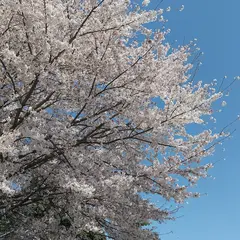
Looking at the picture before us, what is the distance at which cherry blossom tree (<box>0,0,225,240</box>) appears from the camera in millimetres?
7152

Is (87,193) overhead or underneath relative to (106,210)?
underneath

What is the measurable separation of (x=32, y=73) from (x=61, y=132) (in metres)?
1.30

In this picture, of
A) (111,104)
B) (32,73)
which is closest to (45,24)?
(32,73)

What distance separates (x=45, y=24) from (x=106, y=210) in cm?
399

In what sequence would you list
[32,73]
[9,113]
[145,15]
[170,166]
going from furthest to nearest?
1. [170,166]
2. [9,113]
3. [145,15]
4. [32,73]

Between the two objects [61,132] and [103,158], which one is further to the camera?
[103,158]

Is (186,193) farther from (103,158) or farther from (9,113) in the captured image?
(9,113)

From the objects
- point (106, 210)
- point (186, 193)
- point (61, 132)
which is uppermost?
point (186, 193)

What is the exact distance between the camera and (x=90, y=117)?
8195 mm

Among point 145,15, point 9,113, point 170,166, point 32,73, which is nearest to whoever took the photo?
point 32,73

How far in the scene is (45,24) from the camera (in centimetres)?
700

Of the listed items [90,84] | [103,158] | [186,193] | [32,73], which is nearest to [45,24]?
[32,73]

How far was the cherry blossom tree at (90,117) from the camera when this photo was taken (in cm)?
715

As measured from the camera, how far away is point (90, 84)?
8.05 meters
